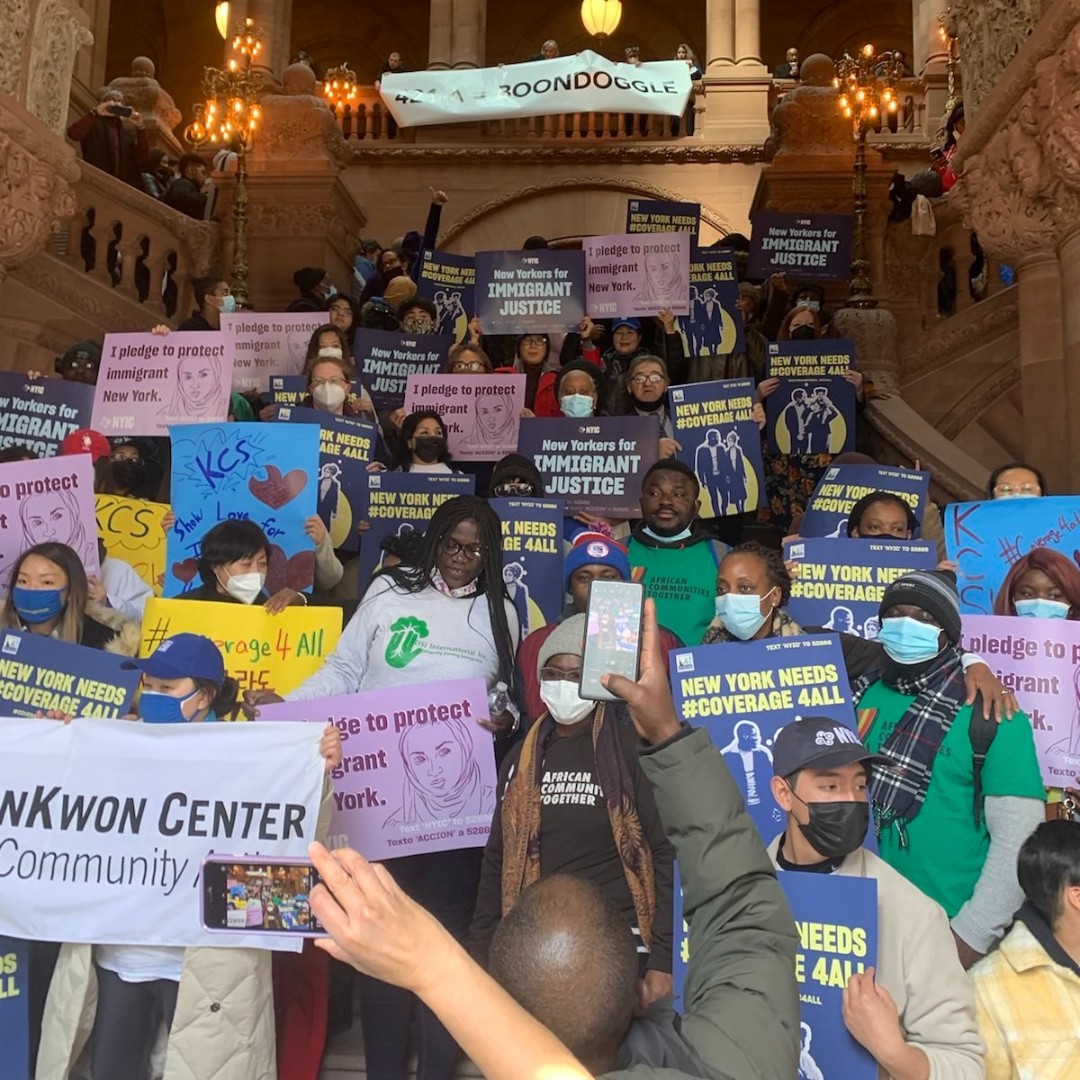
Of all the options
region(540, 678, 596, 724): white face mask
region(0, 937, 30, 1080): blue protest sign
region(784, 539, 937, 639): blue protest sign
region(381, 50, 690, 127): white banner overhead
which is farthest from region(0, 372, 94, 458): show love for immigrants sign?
region(381, 50, 690, 127): white banner overhead

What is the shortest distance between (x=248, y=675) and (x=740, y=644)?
82.5 inches

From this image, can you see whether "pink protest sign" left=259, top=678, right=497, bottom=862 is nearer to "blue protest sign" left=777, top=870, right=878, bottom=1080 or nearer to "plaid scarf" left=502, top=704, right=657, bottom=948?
"plaid scarf" left=502, top=704, right=657, bottom=948

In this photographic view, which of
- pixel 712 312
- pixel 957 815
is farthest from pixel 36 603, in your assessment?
pixel 712 312

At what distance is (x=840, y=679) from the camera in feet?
14.2

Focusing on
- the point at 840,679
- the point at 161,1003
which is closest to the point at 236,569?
the point at 161,1003

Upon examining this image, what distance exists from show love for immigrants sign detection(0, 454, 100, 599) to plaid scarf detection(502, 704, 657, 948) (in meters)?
2.76

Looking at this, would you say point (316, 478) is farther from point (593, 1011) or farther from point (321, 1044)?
point (593, 1011)

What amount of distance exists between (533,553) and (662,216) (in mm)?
7402

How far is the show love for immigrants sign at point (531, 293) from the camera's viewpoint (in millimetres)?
10461

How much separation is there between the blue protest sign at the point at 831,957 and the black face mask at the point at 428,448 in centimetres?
460

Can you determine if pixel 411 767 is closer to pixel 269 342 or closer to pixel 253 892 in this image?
pixel 253 892

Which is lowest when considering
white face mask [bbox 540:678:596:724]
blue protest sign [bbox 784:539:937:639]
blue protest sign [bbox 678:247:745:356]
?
white face mask [bbox 540:678:596:724]

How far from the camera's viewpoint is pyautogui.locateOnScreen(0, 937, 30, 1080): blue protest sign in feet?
13.6

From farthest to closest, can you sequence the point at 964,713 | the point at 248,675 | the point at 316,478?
the point at 316,478
the point at 248,675
the point at 964,713
